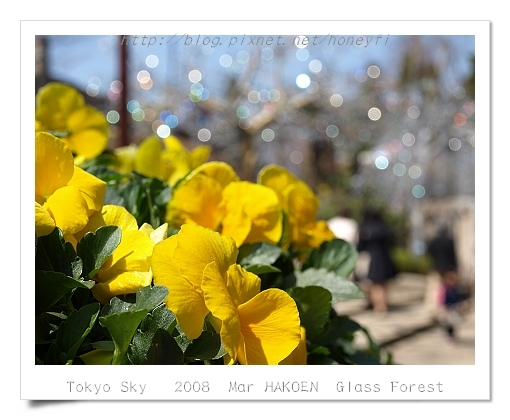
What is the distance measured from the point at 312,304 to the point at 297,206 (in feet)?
Answer: 0.47

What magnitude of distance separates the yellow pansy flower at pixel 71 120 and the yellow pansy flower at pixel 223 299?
34 centimetres

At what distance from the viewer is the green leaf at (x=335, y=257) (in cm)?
65

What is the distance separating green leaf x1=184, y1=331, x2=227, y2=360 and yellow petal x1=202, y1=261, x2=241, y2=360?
0.06ft

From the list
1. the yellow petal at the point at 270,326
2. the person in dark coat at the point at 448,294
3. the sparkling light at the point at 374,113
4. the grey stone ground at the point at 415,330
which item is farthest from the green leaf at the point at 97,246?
the sparkling light at the point at 374,113

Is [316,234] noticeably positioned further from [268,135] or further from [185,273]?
[268,135]

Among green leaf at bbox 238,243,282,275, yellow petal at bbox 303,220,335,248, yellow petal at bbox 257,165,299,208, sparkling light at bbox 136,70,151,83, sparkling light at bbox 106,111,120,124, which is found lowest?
green leaf at bbox 238,243,282,275

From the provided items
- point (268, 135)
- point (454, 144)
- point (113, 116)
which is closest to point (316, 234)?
point (113, 116)

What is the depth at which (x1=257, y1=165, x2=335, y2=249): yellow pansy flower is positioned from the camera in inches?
26.3

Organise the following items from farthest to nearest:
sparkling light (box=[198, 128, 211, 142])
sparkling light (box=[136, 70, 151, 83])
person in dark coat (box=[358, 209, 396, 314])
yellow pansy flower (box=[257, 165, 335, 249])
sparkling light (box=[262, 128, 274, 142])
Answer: sparkling light (box=[262, 128, 274, 142])
sparkling light (box=[198, 128, 211, 142])
person in dark coat (box=[358, 209, 396, 314])
sparkling light (box=[136, 70, 151, 83])
yellow pansy flower (box=[257, 165, 335, 249])

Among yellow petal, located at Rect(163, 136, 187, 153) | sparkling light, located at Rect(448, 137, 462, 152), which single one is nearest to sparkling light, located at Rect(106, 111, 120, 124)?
yellow petal, located at Rect(163, 136, 187, 153)

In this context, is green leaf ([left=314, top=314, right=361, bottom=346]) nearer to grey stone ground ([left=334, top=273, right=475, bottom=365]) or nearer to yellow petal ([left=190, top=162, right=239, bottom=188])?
yellow petal ([left=190, top=162, right=239, bottom=188])

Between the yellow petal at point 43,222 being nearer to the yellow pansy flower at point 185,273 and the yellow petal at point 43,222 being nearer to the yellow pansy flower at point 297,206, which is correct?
the yellow pansy flower at point 185,273

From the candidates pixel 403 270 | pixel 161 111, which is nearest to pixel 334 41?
pixel 161 111
